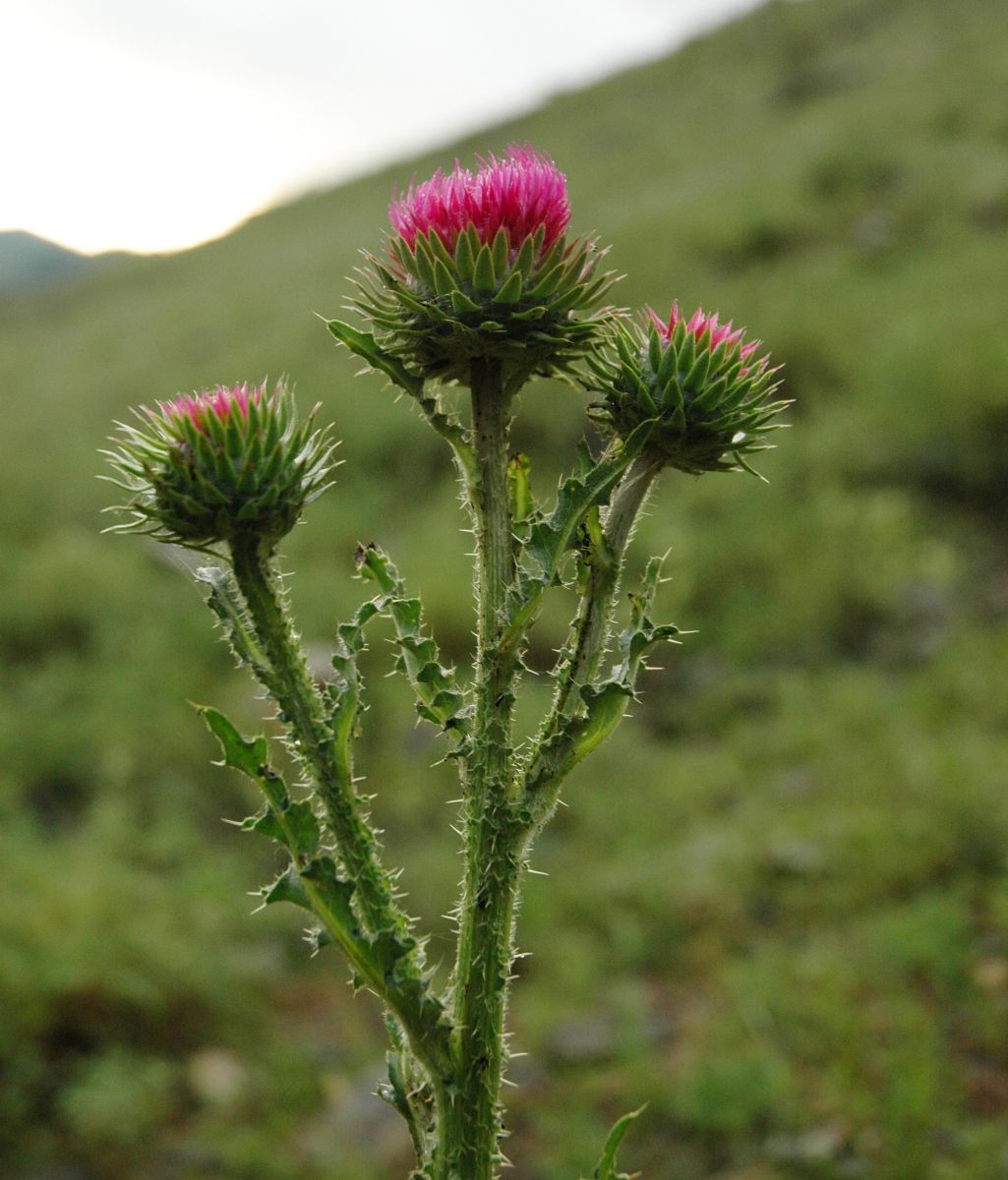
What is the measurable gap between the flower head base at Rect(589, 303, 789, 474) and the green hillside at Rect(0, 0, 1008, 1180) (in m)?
1.41

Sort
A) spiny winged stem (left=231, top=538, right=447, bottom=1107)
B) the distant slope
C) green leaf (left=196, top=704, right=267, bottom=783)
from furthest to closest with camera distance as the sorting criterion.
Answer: the distant slope → green leaf (left=196, top=704, right=267, bottom=783) → spiny winged stem (left=231, top=538, right=447, bottom=1107)

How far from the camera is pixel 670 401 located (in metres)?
1.75

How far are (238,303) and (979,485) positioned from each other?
48.2 feet

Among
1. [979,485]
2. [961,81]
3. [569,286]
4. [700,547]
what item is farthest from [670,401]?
[961,81]

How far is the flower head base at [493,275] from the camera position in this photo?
5.53 feet

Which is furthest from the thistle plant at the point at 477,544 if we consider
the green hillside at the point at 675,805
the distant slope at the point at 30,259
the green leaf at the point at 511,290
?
the distant slope at the point at 30,259

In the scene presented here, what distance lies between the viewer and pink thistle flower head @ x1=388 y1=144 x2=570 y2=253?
1.72 meters

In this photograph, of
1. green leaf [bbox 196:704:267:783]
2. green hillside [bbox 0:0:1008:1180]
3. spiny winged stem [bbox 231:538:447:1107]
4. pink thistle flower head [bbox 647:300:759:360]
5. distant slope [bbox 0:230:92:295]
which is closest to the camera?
spiny winged stem [bbox 231:538:447:1107]

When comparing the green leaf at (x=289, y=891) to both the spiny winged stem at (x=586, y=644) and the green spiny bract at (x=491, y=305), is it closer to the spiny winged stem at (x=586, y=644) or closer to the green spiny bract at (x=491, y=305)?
the spiny winged stem at (x=586, y=644)

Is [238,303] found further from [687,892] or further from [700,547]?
[687,892]

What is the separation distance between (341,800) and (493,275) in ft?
2.67

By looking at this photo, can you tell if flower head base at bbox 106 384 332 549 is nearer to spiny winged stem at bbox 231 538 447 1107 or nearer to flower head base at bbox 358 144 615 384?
spiny winged stem at bbox 231 538 447 1107

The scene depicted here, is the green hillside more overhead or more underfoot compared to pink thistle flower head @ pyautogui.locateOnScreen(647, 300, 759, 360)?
more overhead

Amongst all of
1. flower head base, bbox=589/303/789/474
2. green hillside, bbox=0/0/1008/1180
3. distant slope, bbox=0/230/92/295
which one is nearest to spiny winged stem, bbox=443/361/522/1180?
flower head base, bbox=589/303/789/474
